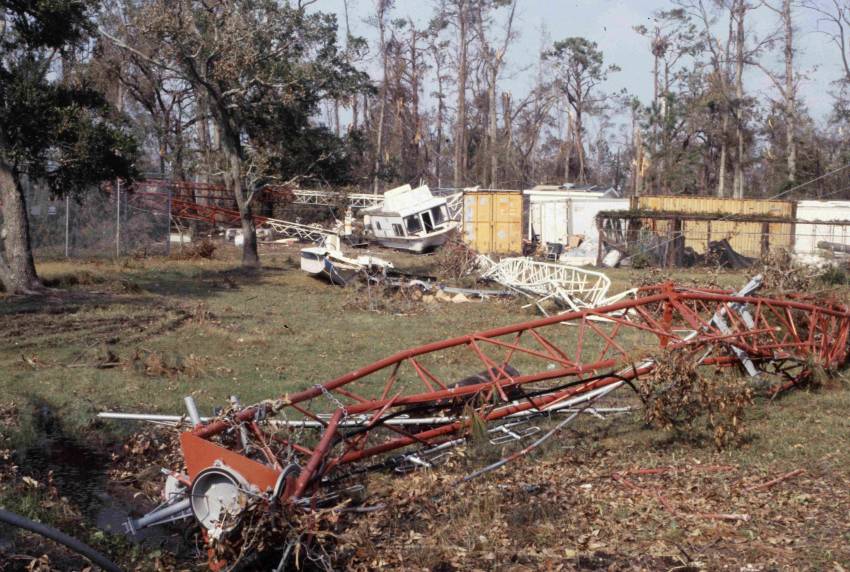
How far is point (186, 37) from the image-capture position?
24.0m

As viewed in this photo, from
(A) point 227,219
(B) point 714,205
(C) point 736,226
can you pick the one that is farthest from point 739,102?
(A) point 227,219

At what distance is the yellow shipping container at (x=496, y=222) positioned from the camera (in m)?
35.4

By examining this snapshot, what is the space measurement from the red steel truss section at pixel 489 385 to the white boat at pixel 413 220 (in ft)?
89.8

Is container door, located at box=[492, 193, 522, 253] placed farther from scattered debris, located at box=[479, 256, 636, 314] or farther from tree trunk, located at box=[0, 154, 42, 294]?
tree trunk, located at box=[0, 154, 42, 294]

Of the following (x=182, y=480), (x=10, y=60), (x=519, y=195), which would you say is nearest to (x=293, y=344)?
(x=182, y=480)

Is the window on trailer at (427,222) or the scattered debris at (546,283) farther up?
the window on trailer at (427,222)

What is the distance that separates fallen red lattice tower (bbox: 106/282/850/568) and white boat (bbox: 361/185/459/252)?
1085 inches

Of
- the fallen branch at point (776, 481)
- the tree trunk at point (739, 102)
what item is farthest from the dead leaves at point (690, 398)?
the tree trunk at point (739, 102)

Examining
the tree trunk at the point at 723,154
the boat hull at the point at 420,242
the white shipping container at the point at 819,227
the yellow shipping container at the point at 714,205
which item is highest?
the tree trunk at the point at 723,154

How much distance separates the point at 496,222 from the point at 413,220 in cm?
519

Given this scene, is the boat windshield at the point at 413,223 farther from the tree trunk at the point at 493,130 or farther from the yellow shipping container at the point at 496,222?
the tree trunk at the point at 493,130

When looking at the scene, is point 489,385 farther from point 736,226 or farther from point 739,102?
point 739,102

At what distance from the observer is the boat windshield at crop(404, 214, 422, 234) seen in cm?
3922

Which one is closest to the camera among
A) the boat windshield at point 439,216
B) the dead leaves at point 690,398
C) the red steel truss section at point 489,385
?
the red steel truss section at point 489,385
